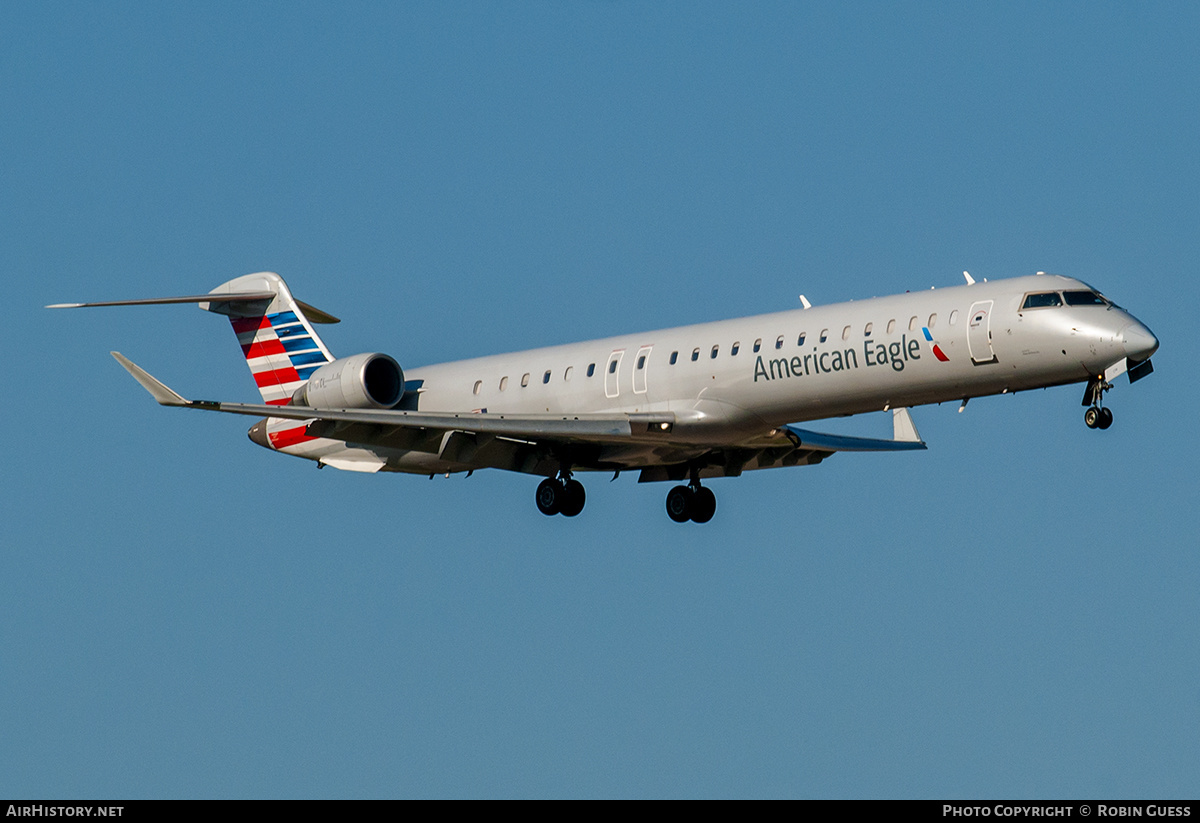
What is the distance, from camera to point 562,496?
29.0 meters

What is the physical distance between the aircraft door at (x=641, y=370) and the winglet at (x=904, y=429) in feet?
16.8

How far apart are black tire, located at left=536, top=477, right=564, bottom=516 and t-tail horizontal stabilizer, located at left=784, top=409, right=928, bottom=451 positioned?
4124mm

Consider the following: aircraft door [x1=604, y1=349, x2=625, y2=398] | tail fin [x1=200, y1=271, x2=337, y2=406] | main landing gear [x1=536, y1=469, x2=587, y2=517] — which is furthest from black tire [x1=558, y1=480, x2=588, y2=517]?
tail fin [x1=200, y1=271, x2=337, y2=406]

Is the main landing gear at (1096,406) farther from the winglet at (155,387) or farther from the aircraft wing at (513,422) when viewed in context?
the winglet at (155,387)

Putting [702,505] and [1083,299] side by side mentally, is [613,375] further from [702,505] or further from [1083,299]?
[1083,299]

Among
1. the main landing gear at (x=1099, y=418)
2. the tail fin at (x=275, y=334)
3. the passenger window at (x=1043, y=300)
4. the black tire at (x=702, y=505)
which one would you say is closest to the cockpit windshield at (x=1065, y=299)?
the passenger window at (x=1043, y=300)

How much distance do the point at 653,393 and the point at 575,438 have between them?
1445 millimetres

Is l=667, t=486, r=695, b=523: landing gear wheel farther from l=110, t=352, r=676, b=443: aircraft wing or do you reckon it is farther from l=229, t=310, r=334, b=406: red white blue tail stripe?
l=229, t=310, r=334, b=406: red white blue tail stripe

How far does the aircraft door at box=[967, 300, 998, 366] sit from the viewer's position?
24.6m

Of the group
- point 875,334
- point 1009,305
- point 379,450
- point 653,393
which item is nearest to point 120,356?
point 379,450

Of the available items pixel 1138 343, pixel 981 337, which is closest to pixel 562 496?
pixel 981 337

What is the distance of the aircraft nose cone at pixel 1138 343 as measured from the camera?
77.3ft

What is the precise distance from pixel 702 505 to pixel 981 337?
7141mm
